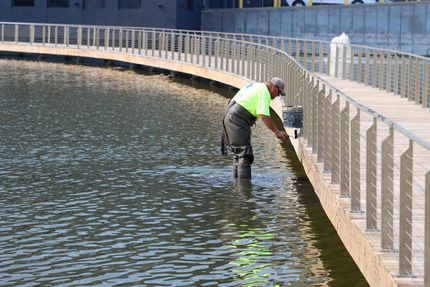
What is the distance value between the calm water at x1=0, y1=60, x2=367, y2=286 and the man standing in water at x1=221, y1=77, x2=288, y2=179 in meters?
0.41

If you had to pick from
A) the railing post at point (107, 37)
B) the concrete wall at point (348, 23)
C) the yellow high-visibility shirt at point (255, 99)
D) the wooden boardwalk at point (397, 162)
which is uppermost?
the concrete wall at point (348, 23)

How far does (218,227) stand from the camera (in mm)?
13047

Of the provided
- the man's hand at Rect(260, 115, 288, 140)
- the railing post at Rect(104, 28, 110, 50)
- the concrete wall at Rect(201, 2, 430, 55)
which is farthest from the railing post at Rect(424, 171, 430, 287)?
the concrete wall at Rect(201, 2, 430, 55)

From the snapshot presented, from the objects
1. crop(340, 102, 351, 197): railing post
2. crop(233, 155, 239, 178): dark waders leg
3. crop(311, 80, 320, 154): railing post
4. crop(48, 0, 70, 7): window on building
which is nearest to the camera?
crop(340, 102, 351, 197): railing post

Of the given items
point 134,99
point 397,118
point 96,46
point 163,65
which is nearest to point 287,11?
point 96,46

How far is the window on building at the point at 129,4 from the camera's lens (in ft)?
184

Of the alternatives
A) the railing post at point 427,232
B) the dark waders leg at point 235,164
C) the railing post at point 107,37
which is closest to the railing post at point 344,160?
the railing post at point 427,232

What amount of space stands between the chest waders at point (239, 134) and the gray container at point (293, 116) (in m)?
0.39

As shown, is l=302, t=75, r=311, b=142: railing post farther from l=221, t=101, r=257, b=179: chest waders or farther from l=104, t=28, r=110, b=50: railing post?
l=104, t=28, r=110, b=50: railing post

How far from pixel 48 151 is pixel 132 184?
11.7 ft

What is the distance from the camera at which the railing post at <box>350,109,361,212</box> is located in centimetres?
1030

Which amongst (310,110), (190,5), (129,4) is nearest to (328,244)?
(310,110)

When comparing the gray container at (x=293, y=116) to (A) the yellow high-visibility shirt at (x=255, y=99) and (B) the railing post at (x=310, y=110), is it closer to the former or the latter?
(B) the railing post at (x=310, y=110)

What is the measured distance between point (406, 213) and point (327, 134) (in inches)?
218
